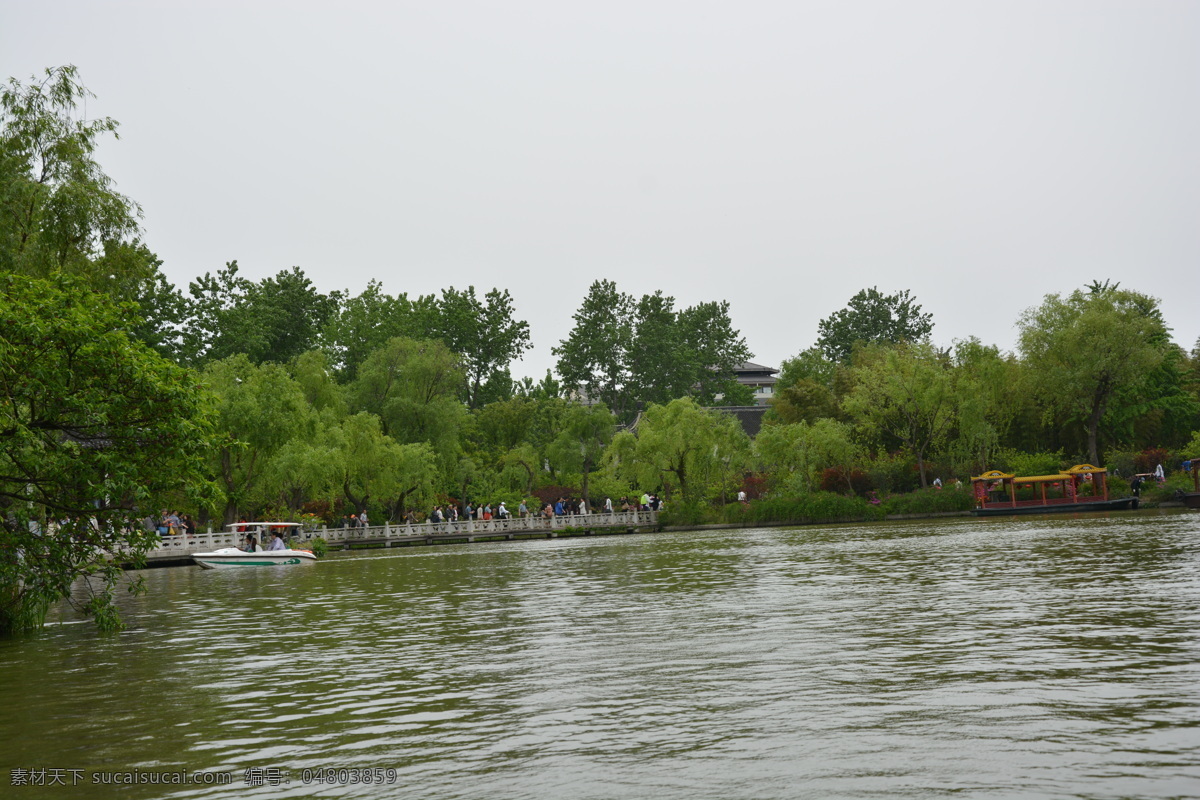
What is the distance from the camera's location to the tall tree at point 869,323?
11162cm

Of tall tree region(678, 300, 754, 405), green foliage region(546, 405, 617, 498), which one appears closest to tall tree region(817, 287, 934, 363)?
tall tree region(678, 300, 754, 405)

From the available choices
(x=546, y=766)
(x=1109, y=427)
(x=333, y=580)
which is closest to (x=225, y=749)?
(x=546, y=766)

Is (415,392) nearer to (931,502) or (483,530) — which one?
(483,530)

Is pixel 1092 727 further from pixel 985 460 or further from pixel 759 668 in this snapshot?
pixel 985 460

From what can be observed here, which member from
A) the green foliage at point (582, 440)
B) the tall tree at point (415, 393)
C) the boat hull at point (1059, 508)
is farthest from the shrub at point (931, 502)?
the tall tree at point (415, 393)

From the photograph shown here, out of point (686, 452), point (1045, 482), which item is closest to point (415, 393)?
point (686, 452)

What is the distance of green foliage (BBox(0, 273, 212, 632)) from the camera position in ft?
48.0

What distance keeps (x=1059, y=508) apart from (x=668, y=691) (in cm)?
4383

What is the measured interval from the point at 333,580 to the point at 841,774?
23715mm

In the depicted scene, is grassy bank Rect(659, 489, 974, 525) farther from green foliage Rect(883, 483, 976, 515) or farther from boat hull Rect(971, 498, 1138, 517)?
boat hull Rect(971, 498, 1138, 517)

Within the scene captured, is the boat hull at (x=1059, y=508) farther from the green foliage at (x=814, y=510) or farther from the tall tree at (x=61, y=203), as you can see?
the tall tree at (x=61, y=203)

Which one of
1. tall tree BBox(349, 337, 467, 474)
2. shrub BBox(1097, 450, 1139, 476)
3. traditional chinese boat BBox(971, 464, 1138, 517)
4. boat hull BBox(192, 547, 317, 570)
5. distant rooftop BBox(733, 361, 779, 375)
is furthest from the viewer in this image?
distant rooftop BBox(733, 361, 779, 375)

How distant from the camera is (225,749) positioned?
26.1 feet

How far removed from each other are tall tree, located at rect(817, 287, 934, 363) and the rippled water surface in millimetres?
93778
